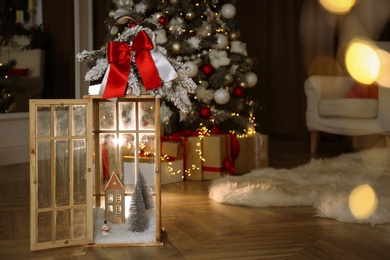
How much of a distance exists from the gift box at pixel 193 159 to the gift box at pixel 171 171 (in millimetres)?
56

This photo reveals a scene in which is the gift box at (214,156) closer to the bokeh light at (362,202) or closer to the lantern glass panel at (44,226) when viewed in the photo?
the bokeh light at (362,202)

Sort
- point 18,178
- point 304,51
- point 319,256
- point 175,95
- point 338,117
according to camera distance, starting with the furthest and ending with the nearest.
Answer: point 304,51, point 338,117, point 18,178, point 175,95, point 319,256

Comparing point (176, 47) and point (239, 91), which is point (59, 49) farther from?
point (239, 91)

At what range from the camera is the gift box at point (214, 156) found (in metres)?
3.21

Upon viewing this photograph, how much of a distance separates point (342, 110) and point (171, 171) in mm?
1595

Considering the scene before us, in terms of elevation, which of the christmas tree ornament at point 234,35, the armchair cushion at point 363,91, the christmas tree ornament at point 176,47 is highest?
the christmas tree ornament at point 234,35

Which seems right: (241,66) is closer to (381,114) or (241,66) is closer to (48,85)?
(381,114)

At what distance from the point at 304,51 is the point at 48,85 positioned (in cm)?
247

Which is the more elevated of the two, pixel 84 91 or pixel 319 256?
pixel 84 91

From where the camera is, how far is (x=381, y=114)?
3.93 meters

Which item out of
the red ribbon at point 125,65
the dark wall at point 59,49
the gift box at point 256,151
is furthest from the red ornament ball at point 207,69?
the red ribbon at point 125,65

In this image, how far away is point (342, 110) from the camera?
13.5 feet

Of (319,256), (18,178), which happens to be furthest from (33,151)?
(18,178)

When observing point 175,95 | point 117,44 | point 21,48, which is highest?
point 21,48
